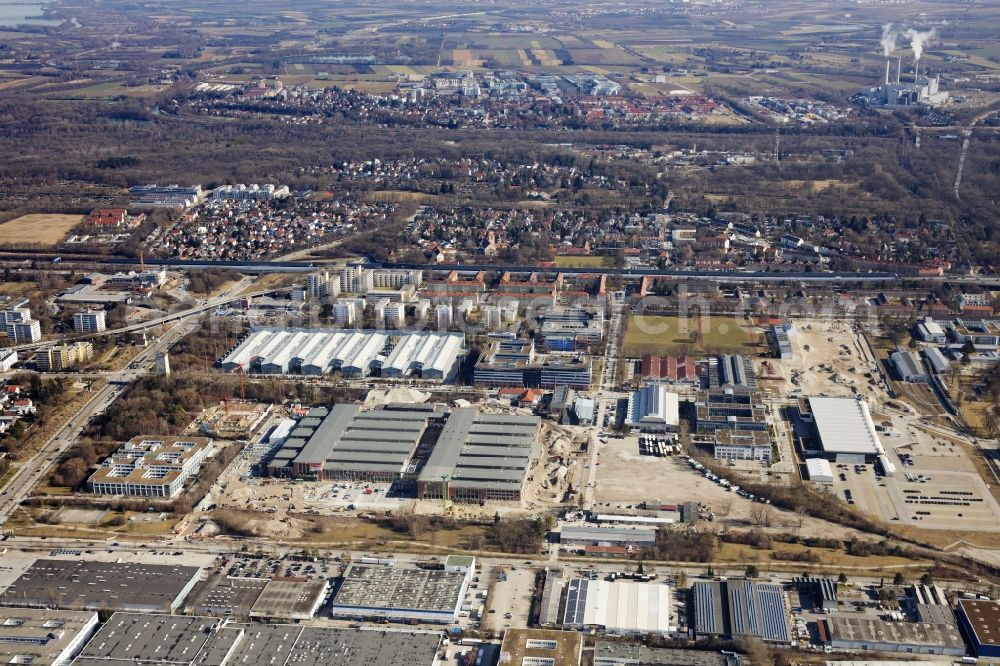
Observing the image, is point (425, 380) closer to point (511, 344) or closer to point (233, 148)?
point (511, 344)

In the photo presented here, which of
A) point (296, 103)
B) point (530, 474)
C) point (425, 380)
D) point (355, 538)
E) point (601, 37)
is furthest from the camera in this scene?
point (601, 37)

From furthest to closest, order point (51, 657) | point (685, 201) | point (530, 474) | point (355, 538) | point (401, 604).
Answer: point (685, 201) < point (530, 474) < point (355, 538) < point (401, 604) < point (51, 657)

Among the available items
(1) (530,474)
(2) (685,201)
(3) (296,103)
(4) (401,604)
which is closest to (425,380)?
(1) (530,474)

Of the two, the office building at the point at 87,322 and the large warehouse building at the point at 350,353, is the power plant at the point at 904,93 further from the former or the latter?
the office building at the point at 87,322

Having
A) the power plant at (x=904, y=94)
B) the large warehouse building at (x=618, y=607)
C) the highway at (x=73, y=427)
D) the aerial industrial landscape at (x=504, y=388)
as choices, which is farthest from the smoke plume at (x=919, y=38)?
the large warehouse building at (x=618, y=607)

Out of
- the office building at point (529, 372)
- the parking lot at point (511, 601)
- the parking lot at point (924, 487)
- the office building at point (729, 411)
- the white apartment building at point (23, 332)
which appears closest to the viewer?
the parking lot at point (511, 601)

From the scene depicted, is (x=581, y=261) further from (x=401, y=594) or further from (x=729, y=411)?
(x=401, y=594)

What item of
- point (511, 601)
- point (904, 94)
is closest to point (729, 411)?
point (511, 601)

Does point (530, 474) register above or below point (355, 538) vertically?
above

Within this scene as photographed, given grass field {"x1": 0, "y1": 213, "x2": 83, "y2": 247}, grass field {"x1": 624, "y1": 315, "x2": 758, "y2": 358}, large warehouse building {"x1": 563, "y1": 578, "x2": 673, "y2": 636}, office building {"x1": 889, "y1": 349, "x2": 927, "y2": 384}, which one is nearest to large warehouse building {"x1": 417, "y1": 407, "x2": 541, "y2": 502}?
large warehouse building {"x1": 563, "y1": 578, "x2": 673, "y2": 636}
